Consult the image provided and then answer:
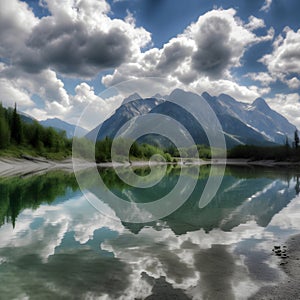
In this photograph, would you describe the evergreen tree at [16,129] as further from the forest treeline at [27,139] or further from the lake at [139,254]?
the lake at [139,254]

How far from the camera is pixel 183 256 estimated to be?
46.7 ft

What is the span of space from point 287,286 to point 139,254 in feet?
23.1

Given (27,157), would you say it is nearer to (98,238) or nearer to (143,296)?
(98,238)

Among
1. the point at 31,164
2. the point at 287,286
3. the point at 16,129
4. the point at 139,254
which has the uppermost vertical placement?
the point at 16,129

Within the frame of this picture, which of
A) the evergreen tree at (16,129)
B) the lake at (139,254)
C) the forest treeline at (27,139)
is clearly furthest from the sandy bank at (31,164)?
the lake at (139,254)

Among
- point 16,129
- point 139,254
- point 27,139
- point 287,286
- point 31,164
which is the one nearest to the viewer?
point 287,286

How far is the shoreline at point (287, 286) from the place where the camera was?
9672 mm

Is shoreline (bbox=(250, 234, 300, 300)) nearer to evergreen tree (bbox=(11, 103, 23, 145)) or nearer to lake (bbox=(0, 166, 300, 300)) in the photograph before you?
lake (bbox=(0, 166, 300, 300))

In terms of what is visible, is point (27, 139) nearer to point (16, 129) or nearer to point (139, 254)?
point (16, 129)

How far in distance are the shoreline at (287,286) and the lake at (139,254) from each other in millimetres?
366

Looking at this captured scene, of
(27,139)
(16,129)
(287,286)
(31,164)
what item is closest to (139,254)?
(287,286)

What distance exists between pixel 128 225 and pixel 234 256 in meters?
9.92

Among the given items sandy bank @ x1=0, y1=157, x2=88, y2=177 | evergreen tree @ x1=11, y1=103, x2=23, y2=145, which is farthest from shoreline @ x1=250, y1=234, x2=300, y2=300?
evergreen tree @ x1=11, y1=103, x2=23, y2=145

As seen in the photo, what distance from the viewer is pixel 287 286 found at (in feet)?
34.4
